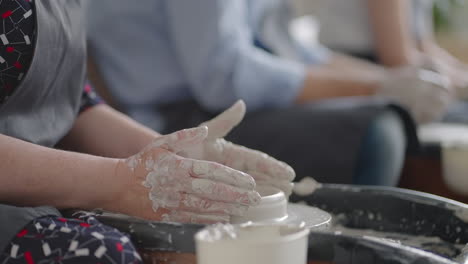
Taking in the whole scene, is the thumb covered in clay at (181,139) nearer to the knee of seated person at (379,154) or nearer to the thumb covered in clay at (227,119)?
the thumb covered in clay at (227,119)

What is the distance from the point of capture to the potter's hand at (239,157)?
1.02 meters

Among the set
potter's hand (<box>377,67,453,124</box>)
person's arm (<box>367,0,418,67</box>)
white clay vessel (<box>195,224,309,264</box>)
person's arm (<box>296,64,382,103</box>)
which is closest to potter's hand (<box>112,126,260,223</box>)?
white clay vessel (<box>195,224,309,264</box>)

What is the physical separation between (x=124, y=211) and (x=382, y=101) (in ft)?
3.75

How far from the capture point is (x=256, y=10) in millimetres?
2021

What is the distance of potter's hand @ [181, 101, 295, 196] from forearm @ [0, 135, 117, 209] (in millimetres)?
172

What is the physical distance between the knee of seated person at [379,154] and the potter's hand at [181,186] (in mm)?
875

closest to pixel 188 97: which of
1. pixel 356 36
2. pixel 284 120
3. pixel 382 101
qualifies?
pixel 284 120

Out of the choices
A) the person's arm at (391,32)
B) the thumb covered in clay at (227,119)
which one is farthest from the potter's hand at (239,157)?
the person's arm at (391,32)

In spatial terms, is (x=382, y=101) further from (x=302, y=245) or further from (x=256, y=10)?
(x=302, y=245)

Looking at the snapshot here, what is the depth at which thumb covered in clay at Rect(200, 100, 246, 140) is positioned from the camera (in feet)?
3.30

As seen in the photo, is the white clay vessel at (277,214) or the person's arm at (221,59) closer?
the white clay vessel at (277,214)

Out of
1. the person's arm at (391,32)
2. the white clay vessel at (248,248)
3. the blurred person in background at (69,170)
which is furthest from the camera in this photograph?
the person's arm at (391,32)

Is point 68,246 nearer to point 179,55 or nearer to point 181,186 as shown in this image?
point 181,186

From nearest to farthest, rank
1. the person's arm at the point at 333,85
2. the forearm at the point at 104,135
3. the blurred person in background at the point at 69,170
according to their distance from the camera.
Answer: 1. the blurred person in background at the point at 69,170
2. the forearm at the point at 104,135
3. the person's arm at the point at 333,85
